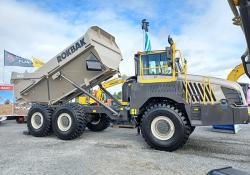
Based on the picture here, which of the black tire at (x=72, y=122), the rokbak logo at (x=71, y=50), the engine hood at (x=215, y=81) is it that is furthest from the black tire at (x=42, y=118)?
Result: the engine hood at (x=215, y=81)

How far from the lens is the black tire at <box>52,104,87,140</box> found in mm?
9023

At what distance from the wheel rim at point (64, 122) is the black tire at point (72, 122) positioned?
1.3 inches

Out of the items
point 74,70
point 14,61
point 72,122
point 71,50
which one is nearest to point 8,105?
point 74,70

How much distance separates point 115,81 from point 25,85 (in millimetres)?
5354

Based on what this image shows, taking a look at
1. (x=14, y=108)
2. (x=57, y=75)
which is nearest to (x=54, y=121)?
(x=57, y=75)

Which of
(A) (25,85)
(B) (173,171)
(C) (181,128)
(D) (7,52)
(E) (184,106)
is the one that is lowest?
(B) (173,171)

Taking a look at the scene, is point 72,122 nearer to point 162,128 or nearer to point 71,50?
point 71,50

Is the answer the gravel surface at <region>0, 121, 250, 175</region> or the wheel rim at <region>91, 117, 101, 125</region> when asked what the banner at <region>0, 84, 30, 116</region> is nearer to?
the wheel rim at <region>91, 117, 101, 125</region>

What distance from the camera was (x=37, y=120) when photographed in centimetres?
999

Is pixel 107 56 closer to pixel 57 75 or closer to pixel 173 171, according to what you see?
pixel 57 75

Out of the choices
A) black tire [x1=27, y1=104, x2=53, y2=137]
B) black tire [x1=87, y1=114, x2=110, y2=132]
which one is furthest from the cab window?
black tire [x1=27, y1=104, x2=53, y2=137]

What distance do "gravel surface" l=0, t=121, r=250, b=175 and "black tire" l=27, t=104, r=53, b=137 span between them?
52 cm

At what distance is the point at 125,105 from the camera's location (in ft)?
30.3

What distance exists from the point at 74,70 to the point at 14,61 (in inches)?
616
